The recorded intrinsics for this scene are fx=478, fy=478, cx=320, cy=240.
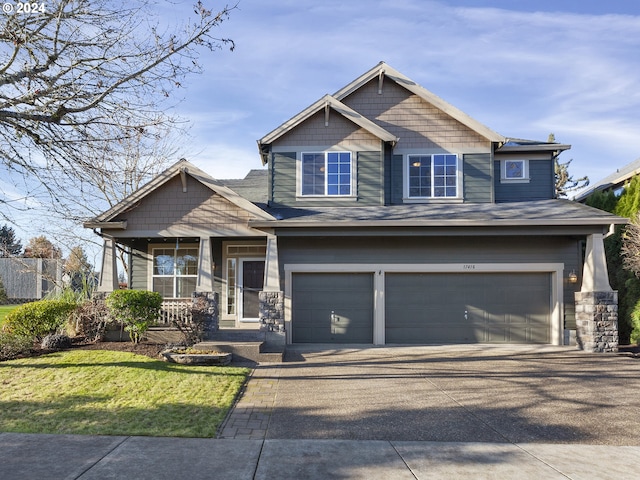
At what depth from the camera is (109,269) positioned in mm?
12750

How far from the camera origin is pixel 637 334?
13.3 meters

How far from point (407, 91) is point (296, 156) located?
13.5 ft

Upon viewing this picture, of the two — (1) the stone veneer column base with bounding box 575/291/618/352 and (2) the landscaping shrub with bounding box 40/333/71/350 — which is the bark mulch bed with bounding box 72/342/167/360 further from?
(1) the stone veneer column base with bounding box 575/291/618/352

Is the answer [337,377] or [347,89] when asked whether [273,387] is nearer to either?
[337,377]

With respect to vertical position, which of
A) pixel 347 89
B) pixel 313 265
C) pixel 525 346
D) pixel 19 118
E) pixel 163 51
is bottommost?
pixel 525 346

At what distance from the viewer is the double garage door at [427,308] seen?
13.7 meters

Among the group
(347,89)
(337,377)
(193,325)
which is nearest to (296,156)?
A: (347,89)

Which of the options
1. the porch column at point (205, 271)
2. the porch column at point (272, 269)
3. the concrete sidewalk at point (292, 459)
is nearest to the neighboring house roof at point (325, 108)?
the porch column at point (272, 269)

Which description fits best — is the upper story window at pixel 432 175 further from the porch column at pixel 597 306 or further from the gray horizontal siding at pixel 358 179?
the porch column at pixel 597 306

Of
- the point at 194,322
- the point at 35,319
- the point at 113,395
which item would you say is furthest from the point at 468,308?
the point at 35,319

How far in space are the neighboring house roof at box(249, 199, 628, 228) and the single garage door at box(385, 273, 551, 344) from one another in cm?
179

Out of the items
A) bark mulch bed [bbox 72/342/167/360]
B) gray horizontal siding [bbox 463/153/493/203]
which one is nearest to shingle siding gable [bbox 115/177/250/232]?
bark mulch bed [bbox 72/342/167/360]

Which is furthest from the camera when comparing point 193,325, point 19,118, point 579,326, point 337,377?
point 579,326

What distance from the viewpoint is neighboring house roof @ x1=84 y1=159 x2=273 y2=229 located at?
12.7m
